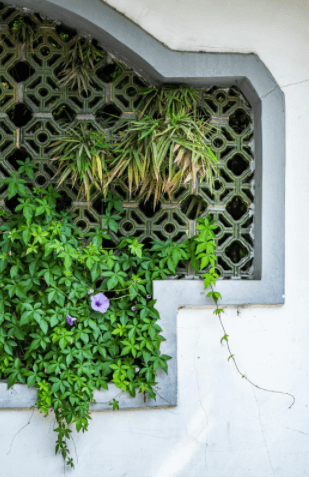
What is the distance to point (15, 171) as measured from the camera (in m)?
2.78

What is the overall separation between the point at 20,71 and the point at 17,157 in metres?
0.64

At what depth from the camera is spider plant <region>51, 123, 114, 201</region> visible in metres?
2.45

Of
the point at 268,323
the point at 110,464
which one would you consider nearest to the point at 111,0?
the point at 268,323

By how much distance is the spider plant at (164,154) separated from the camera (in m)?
2.38

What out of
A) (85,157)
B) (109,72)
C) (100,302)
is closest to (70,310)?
(100,302)

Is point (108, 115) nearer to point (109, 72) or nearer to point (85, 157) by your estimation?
point (109, 72)

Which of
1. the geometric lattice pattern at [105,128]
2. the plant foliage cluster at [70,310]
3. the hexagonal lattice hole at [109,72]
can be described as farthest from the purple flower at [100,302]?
the hexagonal lattice hole at [109,72]

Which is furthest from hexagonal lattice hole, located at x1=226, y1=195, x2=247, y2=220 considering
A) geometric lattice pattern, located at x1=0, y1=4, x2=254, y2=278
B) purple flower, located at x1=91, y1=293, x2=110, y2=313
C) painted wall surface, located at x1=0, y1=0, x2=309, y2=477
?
purple flower, located at x1=91, y1=293, x2=110, y2=313

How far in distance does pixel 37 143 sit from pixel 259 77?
163cm

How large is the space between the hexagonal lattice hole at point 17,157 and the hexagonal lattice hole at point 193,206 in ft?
3.99

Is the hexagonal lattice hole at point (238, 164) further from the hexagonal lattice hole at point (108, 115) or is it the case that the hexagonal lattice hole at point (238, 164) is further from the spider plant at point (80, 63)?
the spider plant at point (80, 63)

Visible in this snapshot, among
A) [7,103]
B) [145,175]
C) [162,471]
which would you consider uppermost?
[7,103]

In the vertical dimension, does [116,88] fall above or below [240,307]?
above

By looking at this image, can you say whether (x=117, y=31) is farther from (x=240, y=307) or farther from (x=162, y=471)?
(x=162, y=471)
